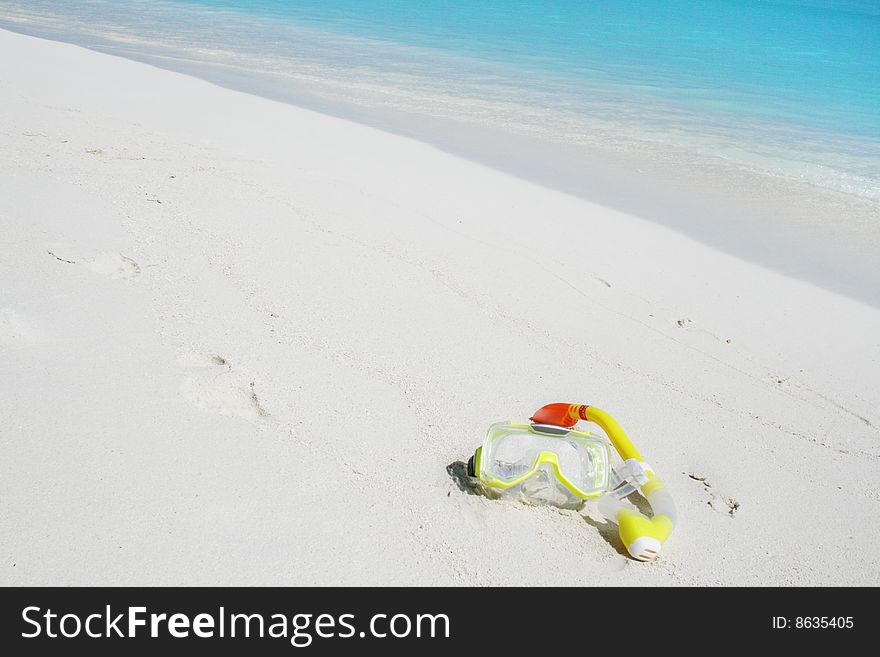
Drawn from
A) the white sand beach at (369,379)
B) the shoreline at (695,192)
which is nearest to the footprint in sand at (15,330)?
the white sand beach at (369,379)

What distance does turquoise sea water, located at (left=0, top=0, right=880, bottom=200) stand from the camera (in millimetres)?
10992

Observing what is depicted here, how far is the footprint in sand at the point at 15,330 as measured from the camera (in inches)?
122

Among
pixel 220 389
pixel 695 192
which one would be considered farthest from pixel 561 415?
pixel 695 192

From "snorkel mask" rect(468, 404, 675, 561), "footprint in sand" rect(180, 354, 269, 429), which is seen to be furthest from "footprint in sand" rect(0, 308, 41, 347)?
"snorkel mask" rect(468, 404, 675, 561)

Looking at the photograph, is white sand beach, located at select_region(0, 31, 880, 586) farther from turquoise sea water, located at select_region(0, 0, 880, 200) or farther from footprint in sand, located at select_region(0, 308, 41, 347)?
turquoise sea water, located at select_region(0, 0, 880, 200)

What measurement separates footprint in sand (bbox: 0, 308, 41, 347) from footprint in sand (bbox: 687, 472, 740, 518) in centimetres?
317

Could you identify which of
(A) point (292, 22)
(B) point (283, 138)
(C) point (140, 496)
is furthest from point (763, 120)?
(A) point (292, 22)

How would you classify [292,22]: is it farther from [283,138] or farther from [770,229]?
[770,229]

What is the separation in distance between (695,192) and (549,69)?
31.5ft

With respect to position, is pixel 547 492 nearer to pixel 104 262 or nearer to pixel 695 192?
pixel 104 262

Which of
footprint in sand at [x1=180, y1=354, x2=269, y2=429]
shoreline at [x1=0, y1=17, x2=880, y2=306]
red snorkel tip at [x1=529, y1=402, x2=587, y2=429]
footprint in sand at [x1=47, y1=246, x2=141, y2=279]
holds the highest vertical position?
shoreline at [x1=0, y1=17, x2=880, y2=306]

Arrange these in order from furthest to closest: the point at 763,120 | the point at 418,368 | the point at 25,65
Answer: the point at 763,120 < the point at 25,65 < the point at 418,368

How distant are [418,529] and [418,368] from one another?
3.76 ft
